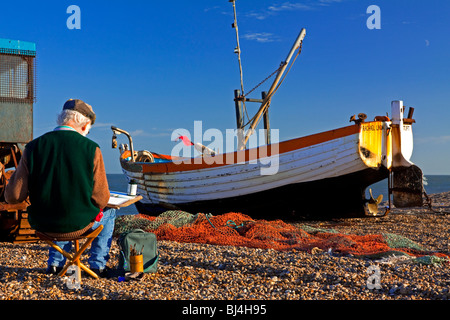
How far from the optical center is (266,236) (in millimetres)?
7648

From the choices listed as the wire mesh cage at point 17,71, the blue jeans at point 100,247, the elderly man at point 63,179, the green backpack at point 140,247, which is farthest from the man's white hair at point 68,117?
the wire mesh cage at point 17,71

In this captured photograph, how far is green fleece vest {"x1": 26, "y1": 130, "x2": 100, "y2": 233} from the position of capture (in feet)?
12.6

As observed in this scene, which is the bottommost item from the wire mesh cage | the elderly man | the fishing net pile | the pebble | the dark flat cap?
the fishing net pile

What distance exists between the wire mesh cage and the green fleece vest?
20.8 feet

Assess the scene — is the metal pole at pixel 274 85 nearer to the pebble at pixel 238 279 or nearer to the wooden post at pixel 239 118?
the wooden post at pixel 239 118

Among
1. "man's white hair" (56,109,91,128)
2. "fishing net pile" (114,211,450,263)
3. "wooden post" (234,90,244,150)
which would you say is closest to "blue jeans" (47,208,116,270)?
"man's white hair" (56,109,91,128)

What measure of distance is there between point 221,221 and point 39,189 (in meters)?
5.25

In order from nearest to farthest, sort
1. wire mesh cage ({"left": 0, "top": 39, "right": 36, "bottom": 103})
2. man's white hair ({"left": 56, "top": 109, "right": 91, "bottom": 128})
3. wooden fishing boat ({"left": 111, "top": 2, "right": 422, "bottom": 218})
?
man's white hair ({"left": 56, "top": 109, "right": 91, "bottom": 128}), wire mesh cage ({"left": 0, "top": 39, "right": 36, "bottom": 103}), wooden fishing boat ({"left": 111, "top": 2, "right": 422, "bottom": 218})

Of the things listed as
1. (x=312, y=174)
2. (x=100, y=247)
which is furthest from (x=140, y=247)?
(x=312, y=174)

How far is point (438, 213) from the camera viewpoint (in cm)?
1355

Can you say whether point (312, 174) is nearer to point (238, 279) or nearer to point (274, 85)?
point (274, 85)

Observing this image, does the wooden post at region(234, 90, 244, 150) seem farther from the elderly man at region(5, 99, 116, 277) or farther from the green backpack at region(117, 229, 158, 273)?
the elderly man at region(5, 99, 116, 277)
